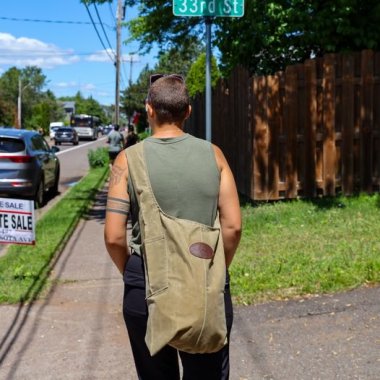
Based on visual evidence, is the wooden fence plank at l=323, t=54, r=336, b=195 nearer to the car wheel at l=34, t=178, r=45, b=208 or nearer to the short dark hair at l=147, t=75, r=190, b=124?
the car wheel at l=34, t=178, r=45, b=208

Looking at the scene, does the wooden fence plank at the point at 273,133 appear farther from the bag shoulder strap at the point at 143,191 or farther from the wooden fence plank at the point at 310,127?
the bag shoulder strap at the point at 143,191

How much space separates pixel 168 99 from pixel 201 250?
0.67 metres

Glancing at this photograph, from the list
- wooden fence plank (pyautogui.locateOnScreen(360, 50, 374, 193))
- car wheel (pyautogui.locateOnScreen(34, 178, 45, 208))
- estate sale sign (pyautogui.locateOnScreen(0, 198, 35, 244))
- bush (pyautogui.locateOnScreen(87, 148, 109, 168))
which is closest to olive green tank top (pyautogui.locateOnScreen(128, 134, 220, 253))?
estate sale sign (pyautogui.locateOnScreen(0, 198, 35, 244))

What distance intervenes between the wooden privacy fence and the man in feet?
21.7

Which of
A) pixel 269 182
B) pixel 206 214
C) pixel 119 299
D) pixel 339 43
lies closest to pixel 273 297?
pixel 119 299

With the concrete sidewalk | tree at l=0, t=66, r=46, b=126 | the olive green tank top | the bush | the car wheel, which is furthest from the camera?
tree at l=0, t=66, r=46, b=126

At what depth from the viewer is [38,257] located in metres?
7.36

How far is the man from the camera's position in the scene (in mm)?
2471

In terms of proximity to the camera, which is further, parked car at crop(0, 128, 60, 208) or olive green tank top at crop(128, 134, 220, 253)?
parked car at crop(0, 128, 60, 208)

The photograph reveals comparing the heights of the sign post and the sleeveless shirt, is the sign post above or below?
above

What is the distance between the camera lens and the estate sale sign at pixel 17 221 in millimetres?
6445

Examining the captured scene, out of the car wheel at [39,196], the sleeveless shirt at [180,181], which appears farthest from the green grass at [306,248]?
the car wheel at [39,196]

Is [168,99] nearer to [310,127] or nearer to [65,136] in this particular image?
[310,127]

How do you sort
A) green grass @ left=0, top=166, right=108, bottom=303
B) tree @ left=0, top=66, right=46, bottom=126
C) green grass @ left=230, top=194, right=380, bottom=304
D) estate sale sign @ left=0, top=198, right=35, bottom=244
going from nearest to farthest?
green grass @ left=230, top=194, right=380, bottom=304 → green grass @ left=0, top=166, right=108, bottom=303 → estate sale sign @ left=0, top=198, right=35, bottom=244 → tree @ left=0, top=66, right=46, bottom=126
